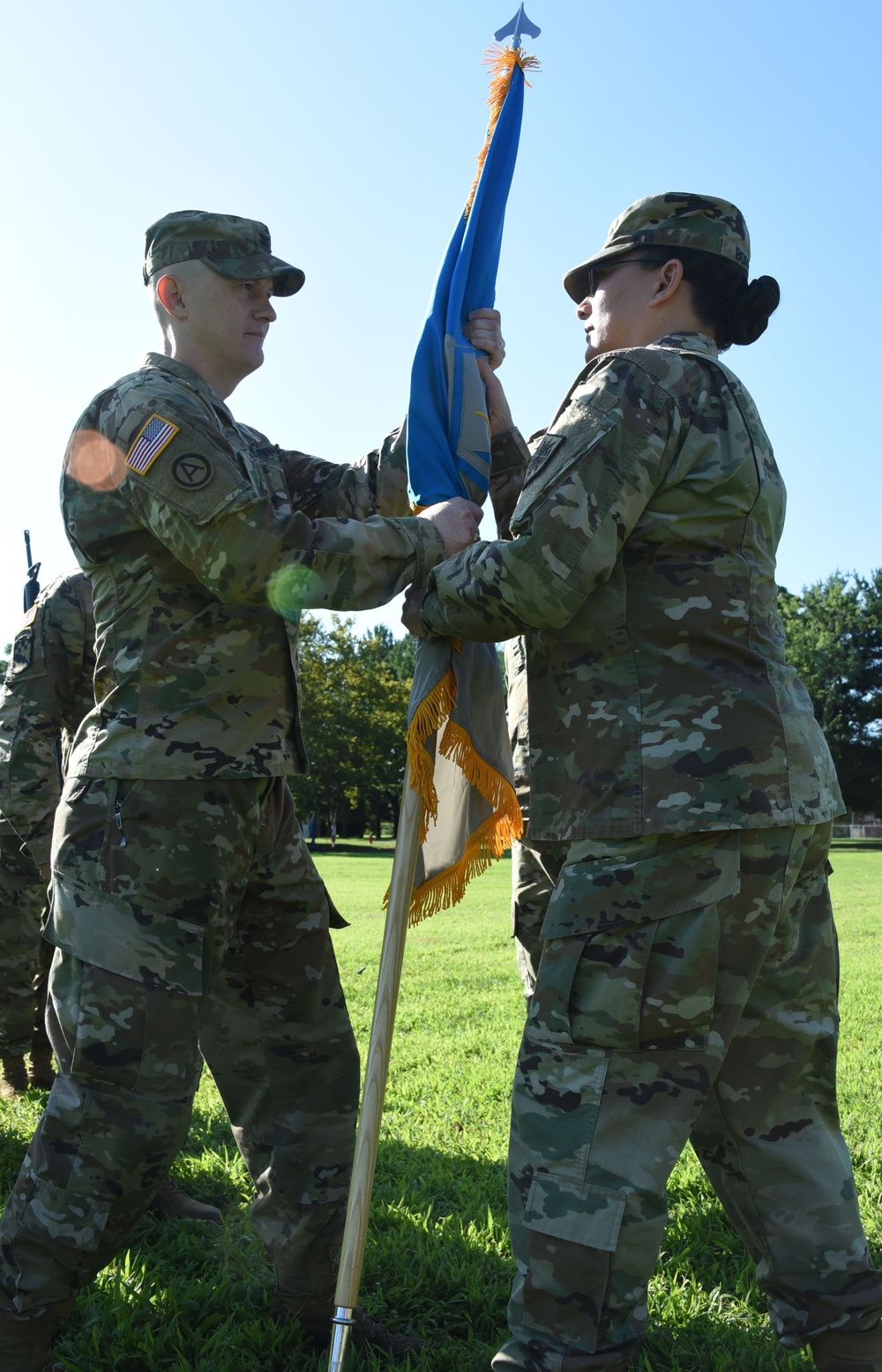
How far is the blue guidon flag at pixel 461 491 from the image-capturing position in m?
3.18

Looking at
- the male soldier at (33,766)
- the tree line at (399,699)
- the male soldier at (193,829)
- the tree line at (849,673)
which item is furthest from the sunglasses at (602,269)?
the tree line at (849,673)

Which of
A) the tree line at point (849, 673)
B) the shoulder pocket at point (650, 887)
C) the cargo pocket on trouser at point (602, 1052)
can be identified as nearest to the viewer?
the cargo pocket on trouser at point (602, 1052)

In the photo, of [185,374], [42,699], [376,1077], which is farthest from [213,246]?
[42,699]

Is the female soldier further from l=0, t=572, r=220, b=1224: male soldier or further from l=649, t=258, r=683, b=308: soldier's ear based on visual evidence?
l=0, t=572, r=220, b=1224: male soldier

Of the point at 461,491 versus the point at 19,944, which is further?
the point at 19,944

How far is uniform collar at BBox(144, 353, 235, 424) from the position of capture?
3.13m

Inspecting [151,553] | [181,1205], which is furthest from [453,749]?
[181,1205]

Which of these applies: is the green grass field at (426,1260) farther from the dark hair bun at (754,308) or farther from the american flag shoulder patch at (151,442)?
the dark hair bun at (754,308)

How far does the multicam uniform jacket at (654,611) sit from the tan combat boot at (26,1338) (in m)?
1.70

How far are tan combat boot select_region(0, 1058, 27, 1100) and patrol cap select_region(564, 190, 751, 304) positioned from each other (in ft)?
16.2


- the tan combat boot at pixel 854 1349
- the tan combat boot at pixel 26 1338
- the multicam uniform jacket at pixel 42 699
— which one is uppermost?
the multicam uniform jacket at pixel 42 699

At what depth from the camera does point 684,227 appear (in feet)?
9.39

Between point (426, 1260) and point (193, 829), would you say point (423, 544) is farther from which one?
point (426, 1260)

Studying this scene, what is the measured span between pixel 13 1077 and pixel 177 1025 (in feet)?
11.6
